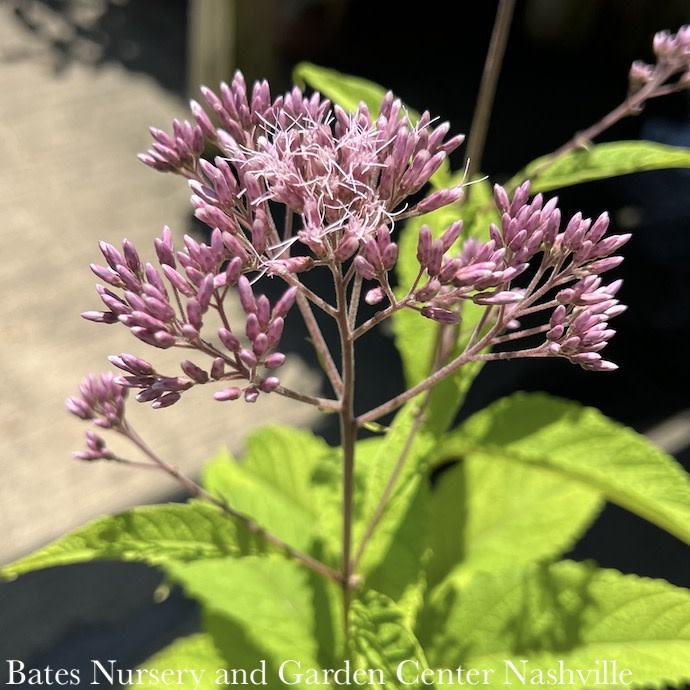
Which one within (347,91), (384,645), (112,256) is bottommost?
(384,645)

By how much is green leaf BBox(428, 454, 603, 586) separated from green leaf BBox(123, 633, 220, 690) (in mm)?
253

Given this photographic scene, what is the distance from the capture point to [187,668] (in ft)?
2.38

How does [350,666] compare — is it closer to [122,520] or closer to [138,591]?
[122,520]

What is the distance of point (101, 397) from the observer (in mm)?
618

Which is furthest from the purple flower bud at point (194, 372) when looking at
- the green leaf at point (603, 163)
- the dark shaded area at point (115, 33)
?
the dark shaded area at point (115, 33)

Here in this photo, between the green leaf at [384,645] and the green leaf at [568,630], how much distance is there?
0.35ft

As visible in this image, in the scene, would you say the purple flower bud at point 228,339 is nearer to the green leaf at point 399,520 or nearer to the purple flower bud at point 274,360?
the purple flower bud at point 274,360

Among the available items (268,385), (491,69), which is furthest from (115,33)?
(268,385)

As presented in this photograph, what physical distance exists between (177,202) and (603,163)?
4.93ft

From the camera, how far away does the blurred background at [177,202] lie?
125 centimetres

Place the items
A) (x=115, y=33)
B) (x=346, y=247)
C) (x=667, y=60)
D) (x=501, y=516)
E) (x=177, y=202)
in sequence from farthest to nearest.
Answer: (x=115, y=33), (x=177, y=202), (x=501, y=516), (x=667, y=60), (x=346, y=247)

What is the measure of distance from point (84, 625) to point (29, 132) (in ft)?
4.87

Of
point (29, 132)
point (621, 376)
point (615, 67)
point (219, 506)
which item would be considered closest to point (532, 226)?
point (219, 506)

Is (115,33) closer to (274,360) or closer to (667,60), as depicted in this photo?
(667,60)
